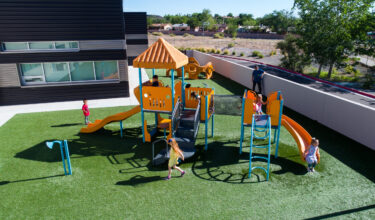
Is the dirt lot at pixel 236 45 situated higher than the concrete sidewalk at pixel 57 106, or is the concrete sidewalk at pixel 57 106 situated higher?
the dirt lot at pixel 236 45

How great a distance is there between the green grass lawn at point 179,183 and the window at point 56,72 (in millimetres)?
5939

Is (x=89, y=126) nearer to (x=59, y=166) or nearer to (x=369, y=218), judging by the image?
(x=59, y=166)

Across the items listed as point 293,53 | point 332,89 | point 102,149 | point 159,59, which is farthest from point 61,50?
point 293,53

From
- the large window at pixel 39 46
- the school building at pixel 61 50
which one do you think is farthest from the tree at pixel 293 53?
the large window at pixel 39 46

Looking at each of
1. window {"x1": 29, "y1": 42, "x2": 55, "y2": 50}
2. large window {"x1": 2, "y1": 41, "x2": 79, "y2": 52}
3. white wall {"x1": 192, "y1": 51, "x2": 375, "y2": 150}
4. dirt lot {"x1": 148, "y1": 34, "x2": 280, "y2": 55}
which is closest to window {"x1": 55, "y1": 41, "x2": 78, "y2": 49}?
large window {"x1": 2, "y1": 41, "x2": 79, "y2": 52}

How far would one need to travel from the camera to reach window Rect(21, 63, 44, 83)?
50.2 ft

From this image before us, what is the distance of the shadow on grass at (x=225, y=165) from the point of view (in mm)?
7652

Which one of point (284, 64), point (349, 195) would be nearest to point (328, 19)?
point (284, 64)

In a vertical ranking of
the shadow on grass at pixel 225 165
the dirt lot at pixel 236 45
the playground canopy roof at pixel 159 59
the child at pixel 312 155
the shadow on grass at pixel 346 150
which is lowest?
the shadow on grass at pixel 225 165

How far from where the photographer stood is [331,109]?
11102mm

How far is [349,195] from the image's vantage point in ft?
22.3

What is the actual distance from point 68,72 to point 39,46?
2111mm

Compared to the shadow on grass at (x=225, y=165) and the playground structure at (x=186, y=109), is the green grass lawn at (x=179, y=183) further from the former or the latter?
the playground structure at (x=186, y=109)

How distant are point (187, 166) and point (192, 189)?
1.31 meters
